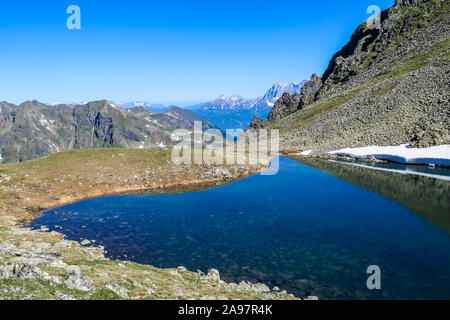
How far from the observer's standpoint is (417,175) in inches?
1973

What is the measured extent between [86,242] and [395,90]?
105 meters

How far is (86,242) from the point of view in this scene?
27562 millimetres

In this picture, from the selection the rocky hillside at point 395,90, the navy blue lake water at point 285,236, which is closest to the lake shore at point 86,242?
the navy blue lake water at point 285,236

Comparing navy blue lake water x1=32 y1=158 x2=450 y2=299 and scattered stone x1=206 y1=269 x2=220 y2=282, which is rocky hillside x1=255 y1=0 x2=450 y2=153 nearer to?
navy blue lake water x1=32 y1=158 x2=450 y2=299

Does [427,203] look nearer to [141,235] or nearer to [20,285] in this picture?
[141,235]

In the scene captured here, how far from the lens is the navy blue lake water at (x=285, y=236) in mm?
19672

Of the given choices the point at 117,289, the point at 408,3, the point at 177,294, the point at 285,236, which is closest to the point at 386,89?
the point at 285,236

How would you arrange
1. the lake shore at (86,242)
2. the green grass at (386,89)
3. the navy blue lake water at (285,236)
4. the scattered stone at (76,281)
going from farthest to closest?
1. the green grass at (386,89)
2. the navy blue lake water at (285,236)
3. the lake shore at (86,242)
4. the scattered stone at (76,281)

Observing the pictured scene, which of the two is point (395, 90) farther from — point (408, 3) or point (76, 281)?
point (408, 3)

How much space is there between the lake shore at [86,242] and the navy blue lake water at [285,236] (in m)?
2.48

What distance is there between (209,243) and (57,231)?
1763cm

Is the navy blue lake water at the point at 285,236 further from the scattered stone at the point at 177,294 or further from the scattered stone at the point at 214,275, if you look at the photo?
the scattered stone at the point at 177,294

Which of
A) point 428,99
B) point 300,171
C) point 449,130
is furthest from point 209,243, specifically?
point 428,99

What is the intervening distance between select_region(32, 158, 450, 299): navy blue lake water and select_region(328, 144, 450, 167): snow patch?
24031 millimetres
